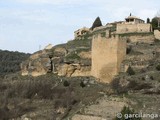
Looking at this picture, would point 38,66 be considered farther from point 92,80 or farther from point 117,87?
point 117,87

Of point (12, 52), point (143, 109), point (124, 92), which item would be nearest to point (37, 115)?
point (124, 92)

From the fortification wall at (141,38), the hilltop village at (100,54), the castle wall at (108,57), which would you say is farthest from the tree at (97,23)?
the castle wall at (108,57)

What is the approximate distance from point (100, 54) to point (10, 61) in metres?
62.4

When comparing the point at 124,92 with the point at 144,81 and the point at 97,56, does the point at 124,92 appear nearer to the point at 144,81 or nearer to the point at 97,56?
the point at 144,81

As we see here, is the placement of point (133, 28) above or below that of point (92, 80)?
above

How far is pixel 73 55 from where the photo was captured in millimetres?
55625

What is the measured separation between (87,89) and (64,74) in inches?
256

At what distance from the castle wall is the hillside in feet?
158

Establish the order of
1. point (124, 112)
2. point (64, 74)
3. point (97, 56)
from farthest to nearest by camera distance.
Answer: point (64, 74) < point (97, 56) < point (124, 112)

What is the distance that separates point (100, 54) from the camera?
50219 mm

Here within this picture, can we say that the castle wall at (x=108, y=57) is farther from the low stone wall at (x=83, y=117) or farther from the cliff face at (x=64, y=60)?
the low stone wall at (x=83, y=117)

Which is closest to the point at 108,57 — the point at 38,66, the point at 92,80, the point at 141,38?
the point at 92,80

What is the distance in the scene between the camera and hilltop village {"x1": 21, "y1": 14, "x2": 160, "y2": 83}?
49.5m

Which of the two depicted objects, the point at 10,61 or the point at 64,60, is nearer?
the point at 64,60
